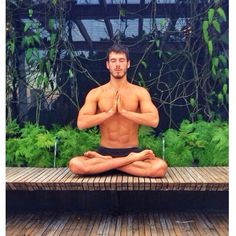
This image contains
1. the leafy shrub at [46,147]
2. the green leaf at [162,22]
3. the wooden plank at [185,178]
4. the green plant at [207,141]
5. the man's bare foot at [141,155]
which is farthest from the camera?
the green leaf at [162,22]

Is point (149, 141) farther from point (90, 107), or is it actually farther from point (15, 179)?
point (15, 179)

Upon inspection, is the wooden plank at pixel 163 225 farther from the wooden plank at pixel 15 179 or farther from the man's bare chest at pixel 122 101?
the wooden plank at pixel 15 179

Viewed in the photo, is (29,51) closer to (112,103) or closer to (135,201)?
(112,103)

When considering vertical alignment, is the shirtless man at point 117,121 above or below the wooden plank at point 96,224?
above

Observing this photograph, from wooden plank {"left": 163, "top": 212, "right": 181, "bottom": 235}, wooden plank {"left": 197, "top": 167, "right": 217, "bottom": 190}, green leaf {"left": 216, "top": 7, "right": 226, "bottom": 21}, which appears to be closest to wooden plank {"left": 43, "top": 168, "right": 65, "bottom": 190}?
wooden plank {"left": 163, "top": 212, "right": 181, "bottom": 235}

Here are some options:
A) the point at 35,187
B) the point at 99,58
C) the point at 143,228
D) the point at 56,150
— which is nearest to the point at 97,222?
the point at 143,228

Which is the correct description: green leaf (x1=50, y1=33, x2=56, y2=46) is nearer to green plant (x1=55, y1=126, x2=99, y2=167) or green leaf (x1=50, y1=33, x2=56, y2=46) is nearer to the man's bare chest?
green plant (x1=55, y1=126, x2=99, y2=167)

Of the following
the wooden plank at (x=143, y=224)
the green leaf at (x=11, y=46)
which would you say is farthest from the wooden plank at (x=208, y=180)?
the green leaf at (x=11, y=46)

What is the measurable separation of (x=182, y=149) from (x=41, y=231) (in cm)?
180

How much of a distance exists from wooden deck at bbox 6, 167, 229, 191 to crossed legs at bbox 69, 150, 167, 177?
0.20 ft

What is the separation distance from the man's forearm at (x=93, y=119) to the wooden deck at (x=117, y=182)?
516 mm

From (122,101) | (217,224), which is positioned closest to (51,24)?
(122,101)

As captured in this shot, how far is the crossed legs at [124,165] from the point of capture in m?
3.63

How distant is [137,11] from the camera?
4.79m
